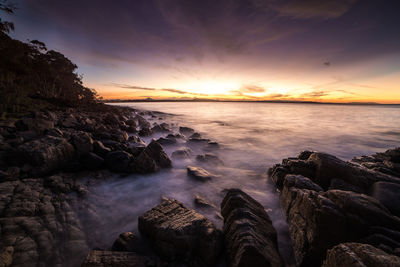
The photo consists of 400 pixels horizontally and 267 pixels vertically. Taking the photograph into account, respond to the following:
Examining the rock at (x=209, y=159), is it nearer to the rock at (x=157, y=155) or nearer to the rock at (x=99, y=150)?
the rock at (x=157, y=155)

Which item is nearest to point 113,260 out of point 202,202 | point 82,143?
point 202,202

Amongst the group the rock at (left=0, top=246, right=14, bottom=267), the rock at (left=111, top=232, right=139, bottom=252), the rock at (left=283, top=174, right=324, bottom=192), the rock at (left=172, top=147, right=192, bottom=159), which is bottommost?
the rock at (left=172, top=147, right=192, bottom=159)

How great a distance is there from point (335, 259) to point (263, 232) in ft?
3.12

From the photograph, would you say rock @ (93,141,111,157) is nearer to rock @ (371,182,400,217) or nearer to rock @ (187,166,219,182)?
rock @ (187,166,219,182)

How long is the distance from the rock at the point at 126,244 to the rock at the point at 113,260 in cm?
28

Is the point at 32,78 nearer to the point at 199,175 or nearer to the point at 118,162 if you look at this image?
the point at 118,162

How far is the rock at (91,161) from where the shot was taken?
501 cm

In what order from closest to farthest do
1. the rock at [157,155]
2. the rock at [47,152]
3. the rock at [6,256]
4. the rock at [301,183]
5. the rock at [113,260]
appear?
the rock at [6,256] < the rock at [113,260] < the rock at [301,183] < the rock at [47,152] < the rock at [157,155]

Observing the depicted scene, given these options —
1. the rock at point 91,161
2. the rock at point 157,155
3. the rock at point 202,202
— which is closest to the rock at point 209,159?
the rock at point 157,155

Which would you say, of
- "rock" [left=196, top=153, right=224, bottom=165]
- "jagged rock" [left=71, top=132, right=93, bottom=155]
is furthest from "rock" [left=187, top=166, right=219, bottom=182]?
"jagged rock" [left=71, top=132, right=93, bottom=155]

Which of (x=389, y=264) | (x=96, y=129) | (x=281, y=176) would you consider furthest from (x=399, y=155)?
(x=96, y=129)

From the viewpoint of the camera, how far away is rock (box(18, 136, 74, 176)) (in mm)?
4090

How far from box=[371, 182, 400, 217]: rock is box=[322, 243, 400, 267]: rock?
2.53 meters

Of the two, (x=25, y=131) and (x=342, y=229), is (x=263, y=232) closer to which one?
(x=342, y=229)
